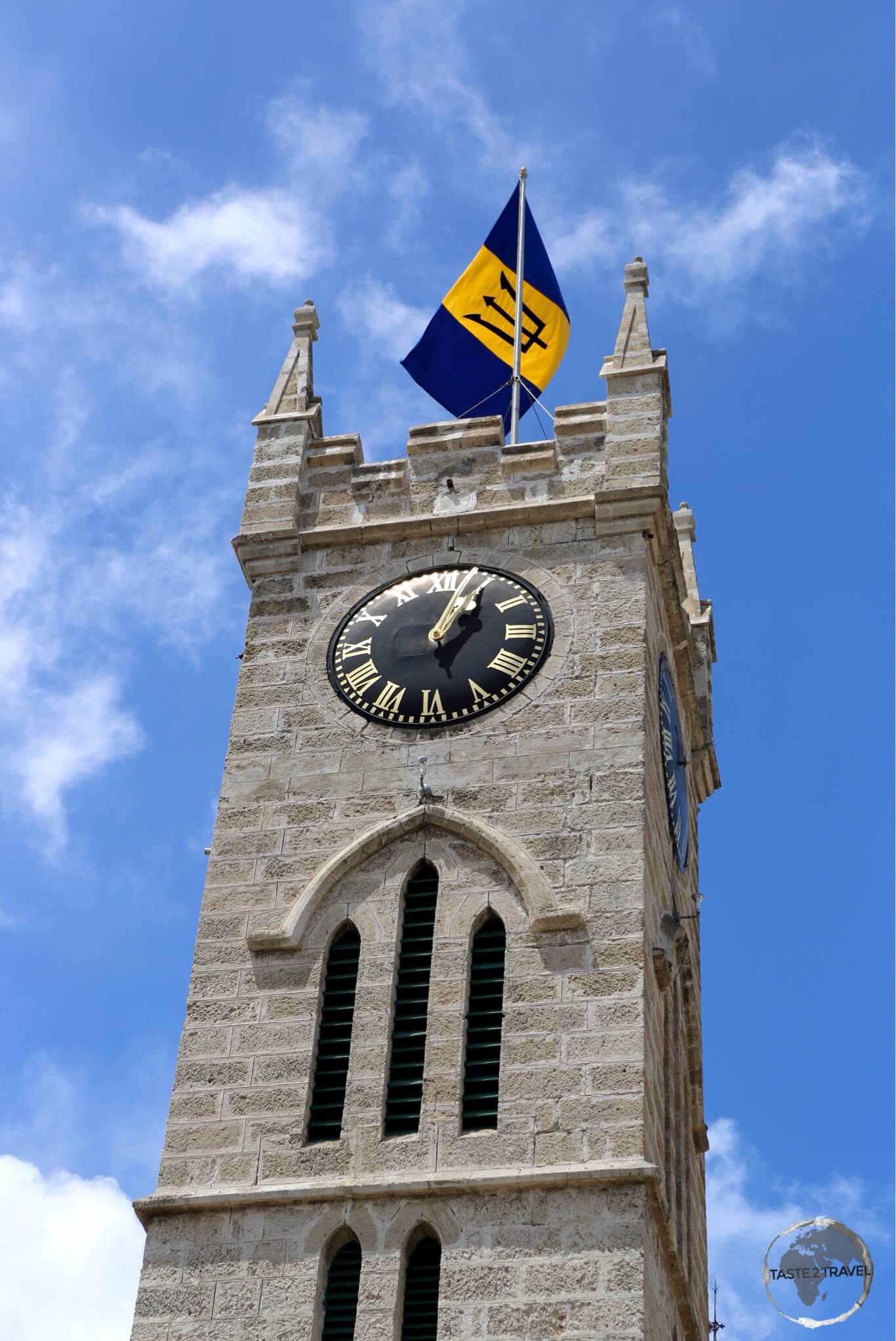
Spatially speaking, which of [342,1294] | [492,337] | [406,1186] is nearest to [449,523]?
[492,337]

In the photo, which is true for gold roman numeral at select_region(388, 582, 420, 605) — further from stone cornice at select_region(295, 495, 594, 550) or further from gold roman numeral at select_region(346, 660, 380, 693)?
gold roman numeral at select_region(346, 660, 380, 693)

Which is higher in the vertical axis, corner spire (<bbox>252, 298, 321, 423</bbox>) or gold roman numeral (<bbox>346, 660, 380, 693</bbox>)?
corner spire (<bbox>252, 298, 321, 423</bbox>)

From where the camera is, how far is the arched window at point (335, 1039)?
25141 mm

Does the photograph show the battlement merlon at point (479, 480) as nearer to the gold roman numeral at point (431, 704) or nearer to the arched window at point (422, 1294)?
the gold roman numeral at point (431, 704)

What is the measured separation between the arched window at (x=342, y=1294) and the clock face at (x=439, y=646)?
22.9 ft

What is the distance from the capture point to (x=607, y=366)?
32.0m

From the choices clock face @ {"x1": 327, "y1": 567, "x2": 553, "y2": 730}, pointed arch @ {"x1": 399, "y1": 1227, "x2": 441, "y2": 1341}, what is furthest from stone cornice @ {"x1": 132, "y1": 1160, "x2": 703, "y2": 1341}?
clock face @ {"x1": 327, "y1": 567, "x2": 553, "y2": 730}

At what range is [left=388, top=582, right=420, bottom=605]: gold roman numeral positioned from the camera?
98.2 ft

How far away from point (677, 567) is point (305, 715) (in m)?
6.70

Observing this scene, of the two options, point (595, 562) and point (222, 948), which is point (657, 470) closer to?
point (595, 562)

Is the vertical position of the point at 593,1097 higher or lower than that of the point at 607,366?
lower

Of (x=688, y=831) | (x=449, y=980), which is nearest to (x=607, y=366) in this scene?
(x=688, y=831)

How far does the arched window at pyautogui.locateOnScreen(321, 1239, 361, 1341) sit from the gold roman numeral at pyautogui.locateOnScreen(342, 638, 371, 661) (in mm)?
8223

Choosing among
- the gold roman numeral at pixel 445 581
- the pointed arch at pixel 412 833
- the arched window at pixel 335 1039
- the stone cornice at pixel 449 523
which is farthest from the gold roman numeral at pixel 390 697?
the arched window at pixel 335 1039
